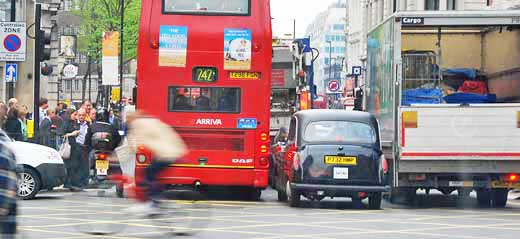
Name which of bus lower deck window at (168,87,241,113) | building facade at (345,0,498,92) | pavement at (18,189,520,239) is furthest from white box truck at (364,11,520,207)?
building facade at (345,0,498,92)

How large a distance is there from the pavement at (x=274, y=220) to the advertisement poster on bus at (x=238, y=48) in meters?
2.54

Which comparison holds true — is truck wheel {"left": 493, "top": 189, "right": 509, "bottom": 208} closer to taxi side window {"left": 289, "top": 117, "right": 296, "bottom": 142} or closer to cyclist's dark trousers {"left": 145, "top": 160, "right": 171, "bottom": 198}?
taxi side window {"left": 289, "top": 117, "right": 296, "bottom": 142}

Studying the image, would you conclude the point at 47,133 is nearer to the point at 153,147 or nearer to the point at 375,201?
the point at 375,201

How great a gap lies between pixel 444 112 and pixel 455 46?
428 cm

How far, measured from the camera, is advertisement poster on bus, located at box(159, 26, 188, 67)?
22.5 m

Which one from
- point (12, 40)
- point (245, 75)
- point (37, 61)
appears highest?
point (12, 40)

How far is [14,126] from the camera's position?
990 inches

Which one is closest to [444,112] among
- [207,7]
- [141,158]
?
[207,7]

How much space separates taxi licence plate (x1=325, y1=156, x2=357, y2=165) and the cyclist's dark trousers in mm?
6436

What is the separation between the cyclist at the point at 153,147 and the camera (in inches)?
596

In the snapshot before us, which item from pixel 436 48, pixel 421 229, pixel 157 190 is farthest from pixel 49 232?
pixel 436 48

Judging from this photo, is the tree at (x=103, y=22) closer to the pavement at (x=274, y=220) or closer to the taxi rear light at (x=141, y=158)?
the pavement at (x=274, y=220)

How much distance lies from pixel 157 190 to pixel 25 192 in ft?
26.5

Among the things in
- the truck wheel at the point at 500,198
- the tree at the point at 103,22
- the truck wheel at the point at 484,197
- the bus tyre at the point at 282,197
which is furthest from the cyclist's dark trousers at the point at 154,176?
the tree at the point at 103,22
